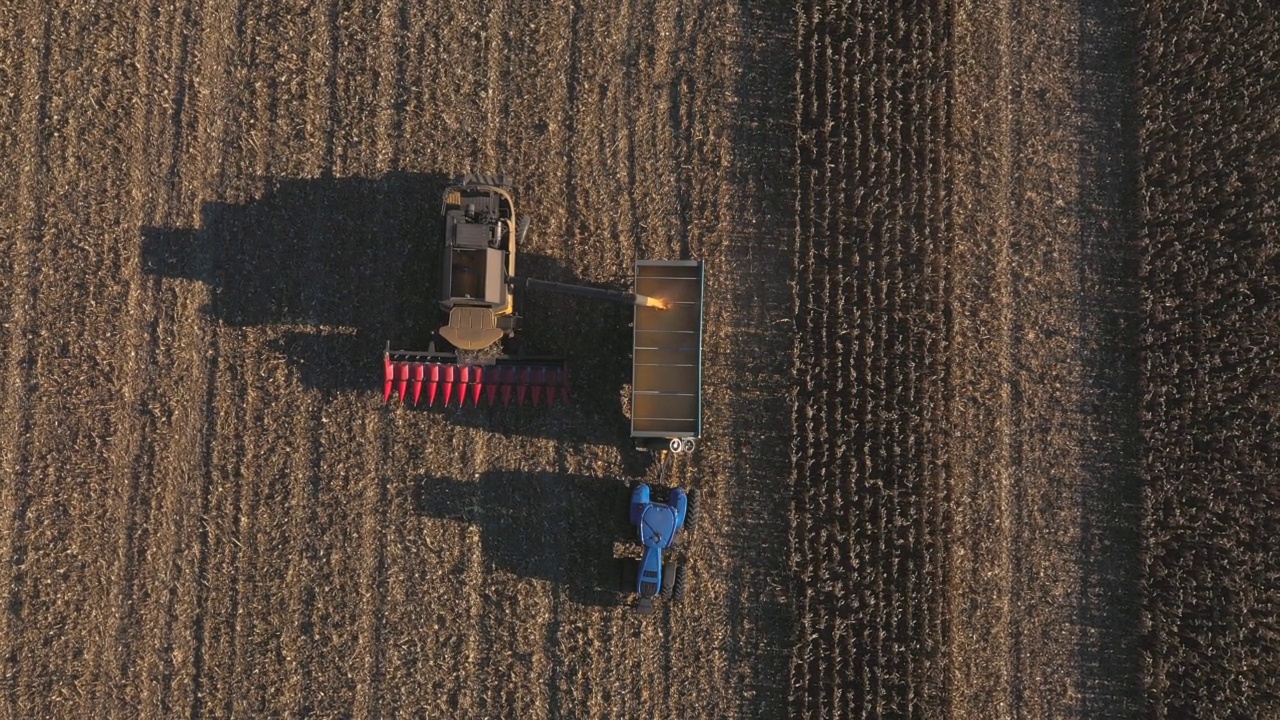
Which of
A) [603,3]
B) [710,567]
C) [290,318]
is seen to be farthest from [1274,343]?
[290,318]

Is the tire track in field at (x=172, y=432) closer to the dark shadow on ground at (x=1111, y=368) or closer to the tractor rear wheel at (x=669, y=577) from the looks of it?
the tractor rear wheel at (x=669, y=577)

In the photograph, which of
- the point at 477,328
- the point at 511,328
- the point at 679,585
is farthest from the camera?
the point at 679,585

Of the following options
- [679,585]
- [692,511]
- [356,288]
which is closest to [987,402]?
[692,511]

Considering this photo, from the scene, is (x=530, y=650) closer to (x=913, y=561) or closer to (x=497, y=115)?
(x=913, y=561)

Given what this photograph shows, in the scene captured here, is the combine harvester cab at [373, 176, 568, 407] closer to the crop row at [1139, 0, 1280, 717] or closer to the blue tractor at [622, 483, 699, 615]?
the blue tractor at [622, 483, 699, 615]

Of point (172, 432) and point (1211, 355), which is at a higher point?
point (1211, 355)

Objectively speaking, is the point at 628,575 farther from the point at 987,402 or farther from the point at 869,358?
the point at 987,402
